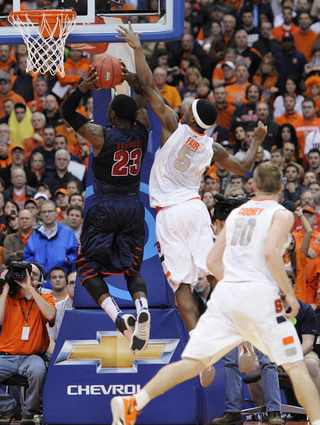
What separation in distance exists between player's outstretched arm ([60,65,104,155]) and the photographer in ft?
6.56

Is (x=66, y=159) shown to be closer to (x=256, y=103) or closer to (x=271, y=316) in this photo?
(x=256, y=103)

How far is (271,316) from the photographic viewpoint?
17.5 ft

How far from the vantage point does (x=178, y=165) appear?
23.5 feet

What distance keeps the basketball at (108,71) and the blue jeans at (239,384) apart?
10.7 feet

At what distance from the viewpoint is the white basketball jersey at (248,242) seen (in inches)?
217

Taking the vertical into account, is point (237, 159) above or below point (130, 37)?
below

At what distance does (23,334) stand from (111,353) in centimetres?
134

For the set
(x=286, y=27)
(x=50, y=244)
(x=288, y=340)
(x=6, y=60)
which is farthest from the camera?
(x=286, y=27)

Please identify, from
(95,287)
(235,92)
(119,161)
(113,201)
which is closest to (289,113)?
(235,92)

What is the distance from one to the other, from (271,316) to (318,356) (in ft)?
13.1

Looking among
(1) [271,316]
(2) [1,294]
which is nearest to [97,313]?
(2) [1,294]

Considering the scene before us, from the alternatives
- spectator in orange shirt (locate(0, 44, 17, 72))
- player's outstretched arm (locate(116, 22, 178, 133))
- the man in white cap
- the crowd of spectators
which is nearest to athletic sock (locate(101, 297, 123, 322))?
the man in white cap

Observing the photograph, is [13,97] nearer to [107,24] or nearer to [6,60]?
[6,60]

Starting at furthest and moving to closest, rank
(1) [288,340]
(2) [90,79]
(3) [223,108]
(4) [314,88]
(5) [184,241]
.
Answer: (4) [314,88] < (3) [223,108] < (5) [184,241] < (2) [90,79] < (1) [288,340]
